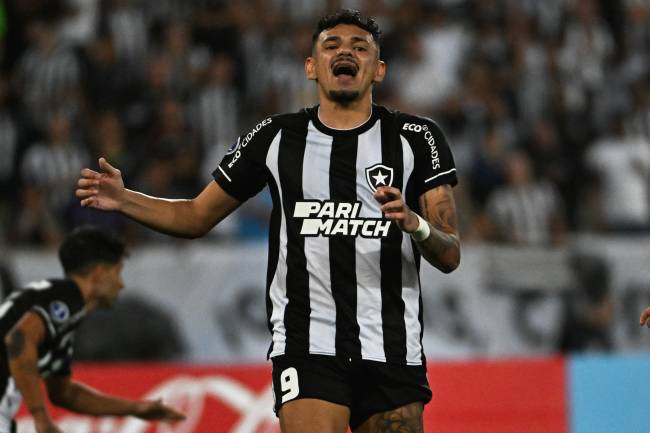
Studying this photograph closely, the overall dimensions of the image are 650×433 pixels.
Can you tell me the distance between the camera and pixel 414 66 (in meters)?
11.8

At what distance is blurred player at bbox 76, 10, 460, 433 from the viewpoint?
462 cm

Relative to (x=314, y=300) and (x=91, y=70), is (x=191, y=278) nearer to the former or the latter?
(x=91, y=70)

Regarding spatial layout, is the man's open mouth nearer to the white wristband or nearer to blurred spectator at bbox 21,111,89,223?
the white wristband

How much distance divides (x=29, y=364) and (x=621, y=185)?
643cm

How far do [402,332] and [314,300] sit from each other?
35 centimetres

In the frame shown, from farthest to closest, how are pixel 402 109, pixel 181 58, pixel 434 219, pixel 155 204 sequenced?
pixel 181 58 → pixel 402 109 → pixel 155 204 → pixel 434 219

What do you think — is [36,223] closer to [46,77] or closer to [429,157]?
[46,77]

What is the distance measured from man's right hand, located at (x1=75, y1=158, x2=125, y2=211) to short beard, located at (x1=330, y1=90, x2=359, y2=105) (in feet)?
2.84

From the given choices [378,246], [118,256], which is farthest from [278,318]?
[118,256]

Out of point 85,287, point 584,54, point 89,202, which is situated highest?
point 584,54

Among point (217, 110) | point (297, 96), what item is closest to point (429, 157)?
point (297, 96)

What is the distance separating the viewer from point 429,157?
4.77m

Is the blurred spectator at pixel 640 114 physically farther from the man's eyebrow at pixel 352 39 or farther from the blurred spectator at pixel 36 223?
the man's eyebrow at pixel 352 39

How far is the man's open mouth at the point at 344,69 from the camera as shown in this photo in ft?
15.6
